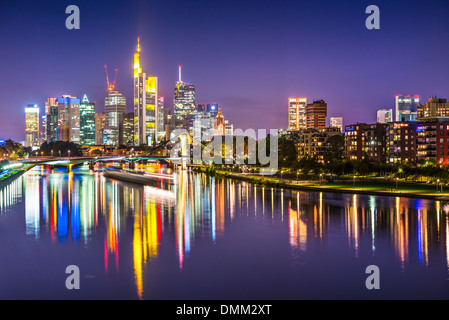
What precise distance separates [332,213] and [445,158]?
46072 millimetres

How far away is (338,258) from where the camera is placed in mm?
17359

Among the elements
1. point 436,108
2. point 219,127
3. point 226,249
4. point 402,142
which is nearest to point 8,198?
point 226,249

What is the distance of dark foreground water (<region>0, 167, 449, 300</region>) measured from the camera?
1387 cm

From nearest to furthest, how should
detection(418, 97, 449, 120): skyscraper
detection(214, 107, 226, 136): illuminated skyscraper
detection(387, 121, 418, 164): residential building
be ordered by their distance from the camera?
detection(387, 121, 418, 164): residential building → detection(418, 97, 449, 120): skyscraper → detection(214, 107, 226, 136): illuminated skyscraper

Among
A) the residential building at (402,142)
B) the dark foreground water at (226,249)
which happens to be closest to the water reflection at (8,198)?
the dark foreground water at (226,249)

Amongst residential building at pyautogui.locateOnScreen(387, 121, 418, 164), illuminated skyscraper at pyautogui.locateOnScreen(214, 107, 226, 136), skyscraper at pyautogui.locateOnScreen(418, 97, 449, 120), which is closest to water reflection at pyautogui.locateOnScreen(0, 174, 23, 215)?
residential building at pyautogui.locateOnScreen(387, 121, 418, 164)

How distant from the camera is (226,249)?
1911cm

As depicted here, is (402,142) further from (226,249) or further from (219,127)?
(219,127)

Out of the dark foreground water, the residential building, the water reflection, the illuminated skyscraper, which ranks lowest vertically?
the dark foreground water

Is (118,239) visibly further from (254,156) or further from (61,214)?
(254,156)

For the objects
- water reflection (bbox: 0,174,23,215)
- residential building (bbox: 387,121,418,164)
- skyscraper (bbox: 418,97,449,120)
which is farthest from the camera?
skyscraper (bbox: 418,97,449,120)

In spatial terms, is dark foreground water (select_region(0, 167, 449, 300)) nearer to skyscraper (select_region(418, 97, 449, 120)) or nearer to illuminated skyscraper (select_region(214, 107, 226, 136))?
skyscraper (select_region(418, 97, 449, 120))

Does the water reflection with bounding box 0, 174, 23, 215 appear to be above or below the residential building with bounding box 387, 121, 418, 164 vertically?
below
